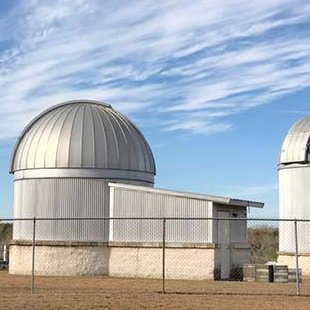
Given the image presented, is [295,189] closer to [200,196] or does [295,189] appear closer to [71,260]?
[200,196]

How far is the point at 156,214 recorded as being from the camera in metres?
29.8

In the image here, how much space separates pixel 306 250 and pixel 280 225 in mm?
2764

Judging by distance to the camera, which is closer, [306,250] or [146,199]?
[146,199]

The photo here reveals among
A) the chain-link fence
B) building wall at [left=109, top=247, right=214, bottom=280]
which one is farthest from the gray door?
building wall at [left=109, top=247, right=214, bottom=280]

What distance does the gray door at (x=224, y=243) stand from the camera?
95.3 feet

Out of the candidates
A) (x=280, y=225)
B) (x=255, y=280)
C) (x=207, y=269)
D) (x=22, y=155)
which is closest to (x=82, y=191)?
(x=22, y=155)

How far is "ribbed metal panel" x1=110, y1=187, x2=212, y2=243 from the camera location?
29.0m

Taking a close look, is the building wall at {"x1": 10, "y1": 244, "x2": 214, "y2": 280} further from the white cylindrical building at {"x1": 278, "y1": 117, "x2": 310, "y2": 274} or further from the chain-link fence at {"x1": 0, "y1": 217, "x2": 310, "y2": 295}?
the white cylindrical building at {"x1": 278, "y1": 117, "x2": 310, "y2": 274}

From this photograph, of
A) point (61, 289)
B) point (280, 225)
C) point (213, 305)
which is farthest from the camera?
point (280, 225)

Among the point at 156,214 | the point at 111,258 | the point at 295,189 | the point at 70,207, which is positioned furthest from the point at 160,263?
the point at 295,189

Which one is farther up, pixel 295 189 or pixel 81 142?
pixel 81 142

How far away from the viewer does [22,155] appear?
32.8m

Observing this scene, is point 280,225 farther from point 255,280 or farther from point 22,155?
point 22,155

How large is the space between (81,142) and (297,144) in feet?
35.2
